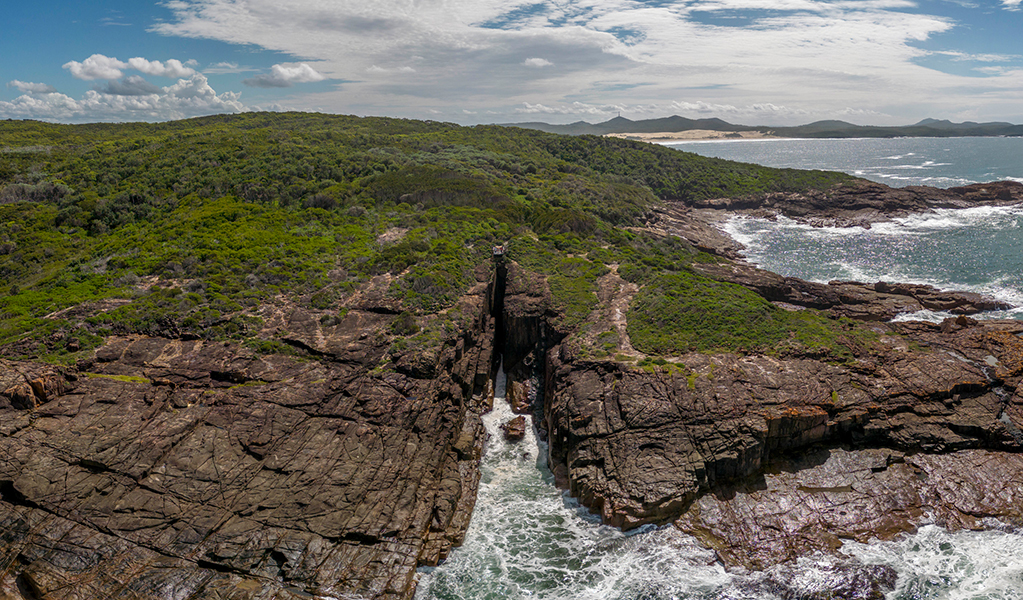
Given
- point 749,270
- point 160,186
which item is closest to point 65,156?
point 160,186

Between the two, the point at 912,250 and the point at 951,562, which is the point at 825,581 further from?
the point at 912,250

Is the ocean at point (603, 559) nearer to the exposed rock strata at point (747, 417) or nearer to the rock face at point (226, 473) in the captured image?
the exposed rock strata at point (747, 417)

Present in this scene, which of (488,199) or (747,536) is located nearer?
(747,536)

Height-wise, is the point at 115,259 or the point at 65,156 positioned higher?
the point at 65,156

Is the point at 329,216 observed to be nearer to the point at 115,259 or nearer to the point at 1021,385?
the point at 115,259

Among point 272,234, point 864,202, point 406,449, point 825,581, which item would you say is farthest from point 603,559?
point 864,202

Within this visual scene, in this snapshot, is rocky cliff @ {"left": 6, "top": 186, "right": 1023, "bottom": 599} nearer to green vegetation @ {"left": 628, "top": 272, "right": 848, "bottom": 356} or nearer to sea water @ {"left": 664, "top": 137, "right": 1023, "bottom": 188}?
green vegetation @ {"left": 628, "top": 272, "right": 848, "bottom": 356}

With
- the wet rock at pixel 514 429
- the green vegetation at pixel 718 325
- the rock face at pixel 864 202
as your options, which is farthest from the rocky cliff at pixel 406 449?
the rock face at pixel 864 202

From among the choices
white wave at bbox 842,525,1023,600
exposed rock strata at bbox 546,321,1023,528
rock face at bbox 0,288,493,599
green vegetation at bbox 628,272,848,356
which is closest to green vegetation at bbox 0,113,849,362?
green vegetation at bbox 628,272,848,356
